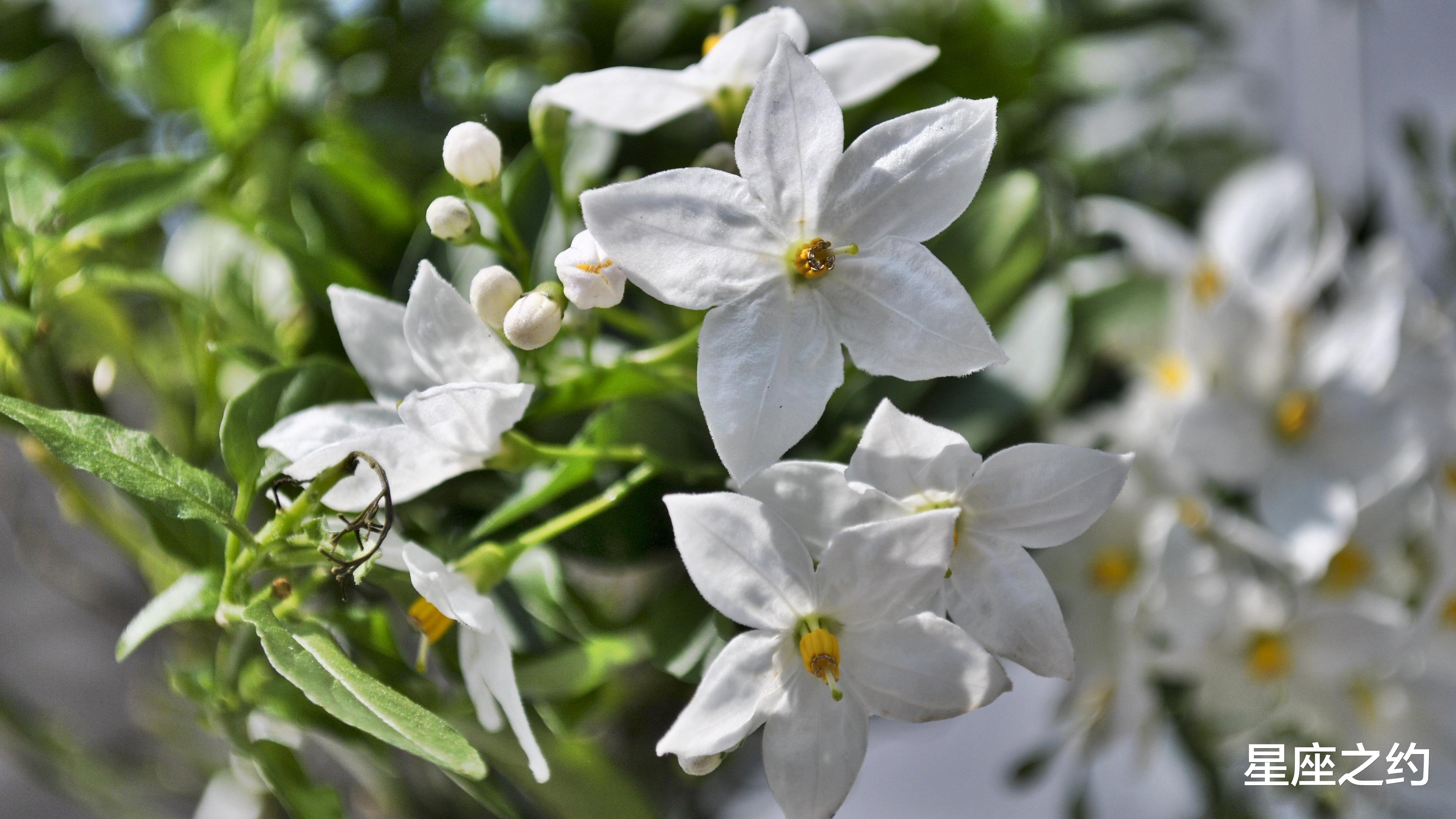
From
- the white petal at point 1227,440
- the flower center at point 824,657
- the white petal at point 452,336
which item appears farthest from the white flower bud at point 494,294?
the white petal at point 1227,440

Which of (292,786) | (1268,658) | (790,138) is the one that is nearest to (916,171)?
(790,138)

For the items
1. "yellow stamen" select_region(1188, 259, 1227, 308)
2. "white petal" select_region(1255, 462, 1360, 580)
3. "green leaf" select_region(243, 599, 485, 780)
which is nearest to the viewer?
"green leaf" select_region(243, 599, 485, 780)

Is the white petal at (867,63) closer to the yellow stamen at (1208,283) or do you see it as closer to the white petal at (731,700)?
→ the white petal at (731,700)

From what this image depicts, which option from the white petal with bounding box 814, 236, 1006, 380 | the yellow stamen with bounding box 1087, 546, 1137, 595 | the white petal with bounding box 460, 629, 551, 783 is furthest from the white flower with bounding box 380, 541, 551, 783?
the yellow stamen with bounding box 1087, 546, 1137, 595

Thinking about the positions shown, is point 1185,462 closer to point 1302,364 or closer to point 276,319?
point 1302,364

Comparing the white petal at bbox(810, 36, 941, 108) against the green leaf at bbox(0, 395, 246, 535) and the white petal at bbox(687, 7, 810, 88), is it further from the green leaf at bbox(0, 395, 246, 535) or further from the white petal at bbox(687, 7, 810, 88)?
the green leaf at bbox(0, 395, 246, 535)

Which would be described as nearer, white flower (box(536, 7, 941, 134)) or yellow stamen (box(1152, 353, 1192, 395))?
white flower (box(536, 7, 941, 134))

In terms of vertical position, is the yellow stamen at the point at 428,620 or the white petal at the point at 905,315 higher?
the white petal at the point at 905,315
